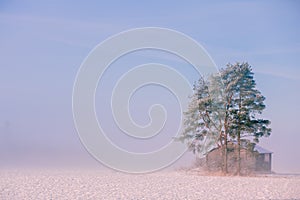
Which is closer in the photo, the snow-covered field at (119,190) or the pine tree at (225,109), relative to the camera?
the snow-covered field at (119,190)

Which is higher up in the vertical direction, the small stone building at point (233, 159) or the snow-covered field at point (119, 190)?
the small stone building at point (233, 159)

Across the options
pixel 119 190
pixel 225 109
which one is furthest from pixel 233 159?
pixel 119 190

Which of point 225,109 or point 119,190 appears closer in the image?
point 119,190

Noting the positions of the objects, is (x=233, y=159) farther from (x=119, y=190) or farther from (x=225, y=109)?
(x=119, y=190)

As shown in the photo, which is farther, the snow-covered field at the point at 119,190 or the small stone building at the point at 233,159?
the small stone building at the point at 233,159

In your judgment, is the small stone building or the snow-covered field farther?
the small stone building

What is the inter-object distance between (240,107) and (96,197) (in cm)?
1678

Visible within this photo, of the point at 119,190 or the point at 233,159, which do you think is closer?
the point at 119,190

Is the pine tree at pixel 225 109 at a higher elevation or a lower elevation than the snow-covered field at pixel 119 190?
higher

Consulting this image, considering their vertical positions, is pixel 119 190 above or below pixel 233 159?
below

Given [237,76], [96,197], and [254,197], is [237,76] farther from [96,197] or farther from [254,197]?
[96,197]

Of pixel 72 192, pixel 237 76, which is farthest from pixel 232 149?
pixel 72 192

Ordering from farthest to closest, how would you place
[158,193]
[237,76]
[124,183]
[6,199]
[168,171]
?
[168,171]
[237,76]
[124,183]
[158,193]
[6,199]

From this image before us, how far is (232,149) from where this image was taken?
31422mm
